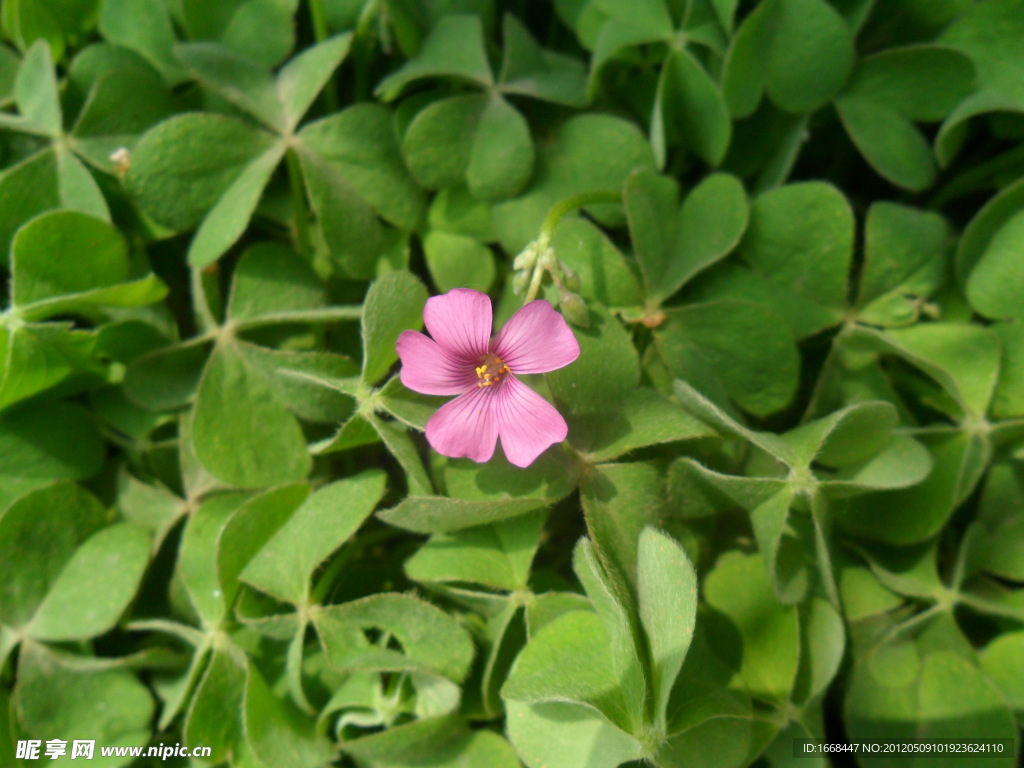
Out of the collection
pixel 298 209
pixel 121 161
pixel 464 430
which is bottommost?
pixel 464 430

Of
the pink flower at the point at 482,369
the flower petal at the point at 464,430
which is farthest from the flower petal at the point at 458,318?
the flower petal at the point at 464,430

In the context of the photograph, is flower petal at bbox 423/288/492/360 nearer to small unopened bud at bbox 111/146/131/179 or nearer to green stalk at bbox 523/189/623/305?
green stalk at bbox 523/189/623/305

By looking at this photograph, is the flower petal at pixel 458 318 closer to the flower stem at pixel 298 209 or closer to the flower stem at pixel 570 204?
the flower stem at pixel 570 204

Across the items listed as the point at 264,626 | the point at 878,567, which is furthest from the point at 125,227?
the point at 878,567

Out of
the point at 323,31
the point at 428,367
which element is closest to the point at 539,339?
the point at 428,367

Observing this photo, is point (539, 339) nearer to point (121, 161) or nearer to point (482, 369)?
point (482, 369)

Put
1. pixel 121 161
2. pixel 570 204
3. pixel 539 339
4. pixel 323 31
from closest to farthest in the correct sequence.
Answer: pixel 539 339 → pixel 570 204 → pixel 121 161 → pixel 323 31
